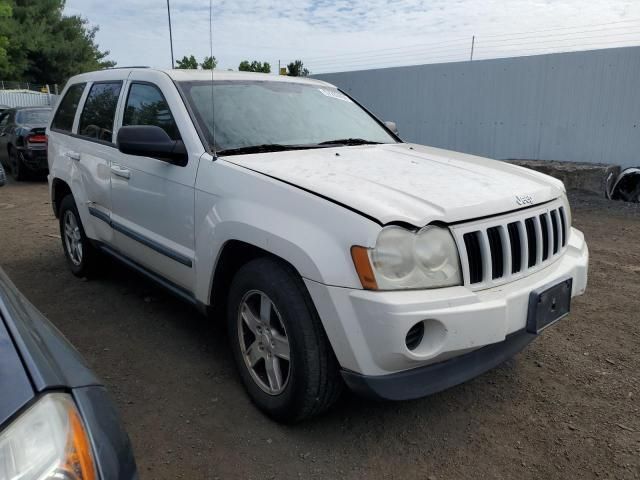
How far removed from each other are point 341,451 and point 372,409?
38 centimetres

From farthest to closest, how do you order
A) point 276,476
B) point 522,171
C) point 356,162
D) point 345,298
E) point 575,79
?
point 575,79 → point 522,171 → point 356,162 → point 276,476 → point 345,298

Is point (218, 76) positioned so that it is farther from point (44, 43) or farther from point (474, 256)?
point (44, 43)

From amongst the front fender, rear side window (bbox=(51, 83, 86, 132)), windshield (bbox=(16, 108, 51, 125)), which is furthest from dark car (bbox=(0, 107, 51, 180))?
the front fender

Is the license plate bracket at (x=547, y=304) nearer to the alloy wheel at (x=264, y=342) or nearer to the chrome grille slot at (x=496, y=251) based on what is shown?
the chrome grille slot at (x=496, y=251)

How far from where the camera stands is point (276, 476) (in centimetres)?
231

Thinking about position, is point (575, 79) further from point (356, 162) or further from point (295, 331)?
point (295, 331)

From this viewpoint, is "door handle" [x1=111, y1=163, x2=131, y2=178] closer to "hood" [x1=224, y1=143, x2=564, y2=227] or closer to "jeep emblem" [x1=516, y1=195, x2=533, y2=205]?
"hood" [x1=224, y1=143, x2=564, y2=227]

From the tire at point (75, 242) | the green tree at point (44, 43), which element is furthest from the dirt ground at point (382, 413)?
the green tree at point (44, 43)

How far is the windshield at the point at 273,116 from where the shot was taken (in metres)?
3.10

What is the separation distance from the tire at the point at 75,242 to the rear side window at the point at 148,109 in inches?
48.9

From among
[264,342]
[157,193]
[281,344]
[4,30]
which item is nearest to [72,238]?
[157,193]

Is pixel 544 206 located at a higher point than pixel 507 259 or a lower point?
higher

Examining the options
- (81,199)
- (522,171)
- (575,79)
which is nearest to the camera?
(522,171)

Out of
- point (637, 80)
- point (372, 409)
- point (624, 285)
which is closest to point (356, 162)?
point (372, 409)
